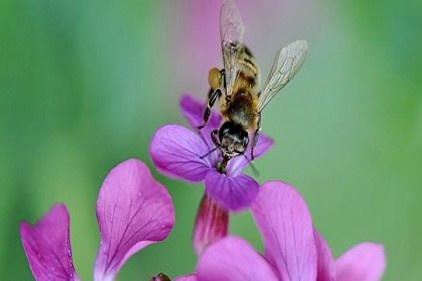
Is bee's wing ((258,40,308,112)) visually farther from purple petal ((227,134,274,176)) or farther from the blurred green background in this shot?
the blurred green background

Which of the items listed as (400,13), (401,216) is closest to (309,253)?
(401,216)

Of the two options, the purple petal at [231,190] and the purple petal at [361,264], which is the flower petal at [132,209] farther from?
the purple petal at [361,264]

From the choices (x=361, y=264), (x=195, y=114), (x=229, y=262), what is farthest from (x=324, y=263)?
(x=195, y=114)

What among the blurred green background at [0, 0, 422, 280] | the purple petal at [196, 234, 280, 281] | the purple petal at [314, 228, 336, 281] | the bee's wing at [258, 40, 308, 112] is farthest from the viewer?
the blurred green background at [0, 0, 422, 280]

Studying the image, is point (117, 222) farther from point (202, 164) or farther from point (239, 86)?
point (239, 86)

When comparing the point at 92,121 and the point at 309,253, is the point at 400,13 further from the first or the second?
the point at 309,253

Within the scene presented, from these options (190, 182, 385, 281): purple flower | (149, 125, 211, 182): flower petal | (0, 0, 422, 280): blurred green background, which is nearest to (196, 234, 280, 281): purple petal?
(190, 182, 385, 281): purple flower

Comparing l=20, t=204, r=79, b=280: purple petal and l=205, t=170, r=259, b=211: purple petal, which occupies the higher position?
l=205, t=170, r=259, b=211: purple petal
